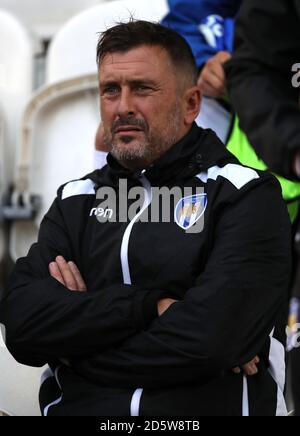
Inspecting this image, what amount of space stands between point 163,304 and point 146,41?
793 mm

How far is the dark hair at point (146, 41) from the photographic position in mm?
2342

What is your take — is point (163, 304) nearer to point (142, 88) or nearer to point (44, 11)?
point (142, 88)

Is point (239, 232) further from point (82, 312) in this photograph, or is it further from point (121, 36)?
point (121, 36)

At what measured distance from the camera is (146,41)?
2340 mm

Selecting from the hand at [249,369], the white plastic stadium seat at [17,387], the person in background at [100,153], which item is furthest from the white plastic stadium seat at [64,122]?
the hand at [249,369]

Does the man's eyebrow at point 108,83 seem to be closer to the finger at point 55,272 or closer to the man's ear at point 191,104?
the man's ear at point 191,104

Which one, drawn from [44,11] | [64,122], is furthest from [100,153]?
[44,11]

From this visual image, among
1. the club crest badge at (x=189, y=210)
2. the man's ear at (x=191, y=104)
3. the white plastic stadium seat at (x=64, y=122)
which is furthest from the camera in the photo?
the white plastic stadium seat at (x=64, y=122)

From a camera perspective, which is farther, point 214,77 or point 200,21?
point 200,21

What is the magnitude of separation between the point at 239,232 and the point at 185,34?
122cm

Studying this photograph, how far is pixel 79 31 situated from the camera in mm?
4176

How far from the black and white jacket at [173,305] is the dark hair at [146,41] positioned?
230 mm

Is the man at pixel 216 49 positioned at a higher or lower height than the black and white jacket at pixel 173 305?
higher
